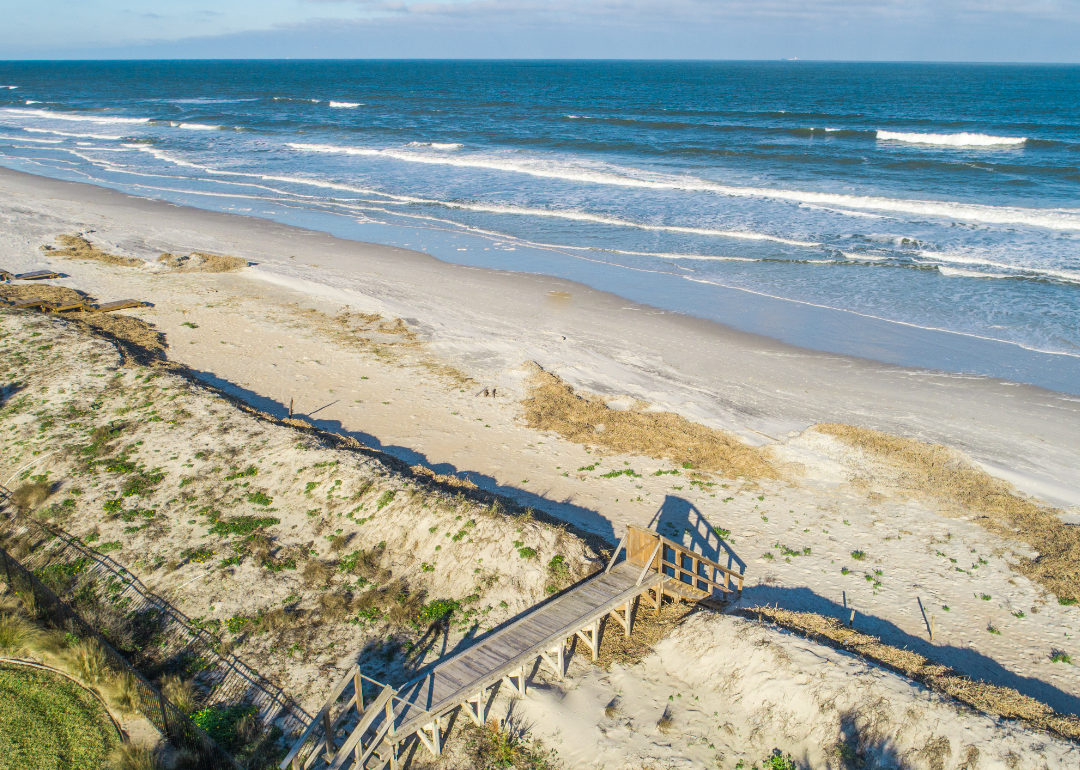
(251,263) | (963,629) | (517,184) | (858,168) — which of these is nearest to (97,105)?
(517,184)

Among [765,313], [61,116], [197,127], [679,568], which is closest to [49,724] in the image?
[679,568]

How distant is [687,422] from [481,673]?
404 inches

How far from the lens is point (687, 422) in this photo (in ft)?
60.6

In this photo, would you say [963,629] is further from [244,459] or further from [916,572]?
[244,459]

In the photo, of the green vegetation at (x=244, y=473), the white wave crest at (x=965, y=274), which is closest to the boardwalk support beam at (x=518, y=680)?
the green vegetation at (x=244, y=473)

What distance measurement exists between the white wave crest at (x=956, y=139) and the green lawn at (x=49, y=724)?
67958 mm

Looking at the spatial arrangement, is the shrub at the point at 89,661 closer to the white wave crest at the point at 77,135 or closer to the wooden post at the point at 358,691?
the wooden post at the point at 358,691

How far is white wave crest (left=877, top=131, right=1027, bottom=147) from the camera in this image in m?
58.6

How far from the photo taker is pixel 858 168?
50125 mm

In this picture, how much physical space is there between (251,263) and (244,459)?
17.1 meters

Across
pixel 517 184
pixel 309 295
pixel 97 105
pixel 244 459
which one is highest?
pixel 97 105

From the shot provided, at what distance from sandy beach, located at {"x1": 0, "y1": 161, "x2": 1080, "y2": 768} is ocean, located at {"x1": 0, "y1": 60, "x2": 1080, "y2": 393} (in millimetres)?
3124

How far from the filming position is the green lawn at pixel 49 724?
30.3ft

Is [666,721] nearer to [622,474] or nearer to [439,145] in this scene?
[622,474]
